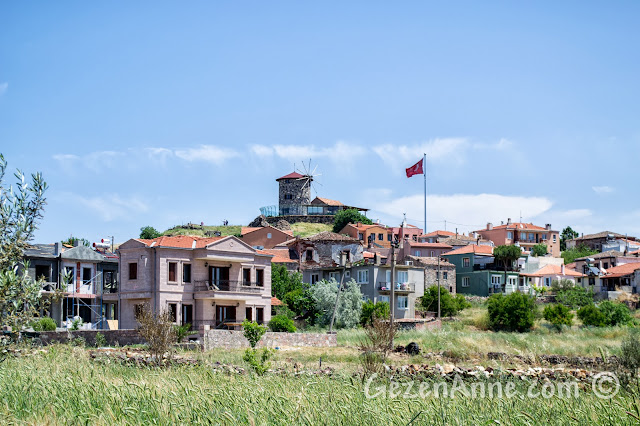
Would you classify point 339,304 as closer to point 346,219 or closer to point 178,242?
point 178,242

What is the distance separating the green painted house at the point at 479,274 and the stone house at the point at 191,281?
34.4m

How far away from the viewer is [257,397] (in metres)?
12.3

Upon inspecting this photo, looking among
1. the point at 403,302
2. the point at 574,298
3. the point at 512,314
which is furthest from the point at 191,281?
the point at 574,298

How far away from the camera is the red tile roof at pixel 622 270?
76.4 m

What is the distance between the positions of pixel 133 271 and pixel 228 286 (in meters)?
5.78

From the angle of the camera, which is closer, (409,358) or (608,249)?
(409,358)

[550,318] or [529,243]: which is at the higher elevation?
[529,243]

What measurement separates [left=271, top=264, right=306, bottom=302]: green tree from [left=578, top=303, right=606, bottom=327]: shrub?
21530 millimetres

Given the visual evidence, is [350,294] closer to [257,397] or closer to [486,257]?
[486,257]

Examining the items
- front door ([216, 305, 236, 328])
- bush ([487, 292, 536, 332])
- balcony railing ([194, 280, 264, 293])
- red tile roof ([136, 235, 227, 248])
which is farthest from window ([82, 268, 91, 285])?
bush ([487, 292, 536, 332])

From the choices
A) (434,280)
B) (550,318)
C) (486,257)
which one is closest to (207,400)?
(550,318)

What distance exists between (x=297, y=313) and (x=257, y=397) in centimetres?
4393

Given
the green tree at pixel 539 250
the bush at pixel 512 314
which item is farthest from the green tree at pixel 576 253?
the bush at pixel 512 314

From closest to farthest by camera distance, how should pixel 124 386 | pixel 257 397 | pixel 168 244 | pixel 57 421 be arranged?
pixel 57 421, pixel 257 397, pixel 124 386, pixel 168 244
